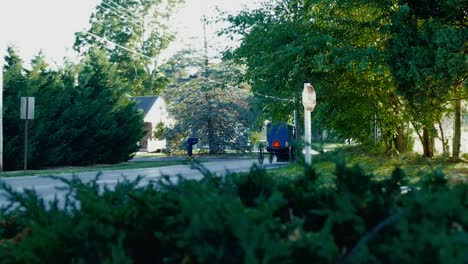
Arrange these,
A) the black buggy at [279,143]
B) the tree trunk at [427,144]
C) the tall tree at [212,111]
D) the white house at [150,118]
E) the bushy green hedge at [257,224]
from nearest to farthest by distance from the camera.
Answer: the bushy green hedge at [257,224] → the tree trunk at [427,144] → the black buggy at [279,143] → the tall tree at [212,111] → the white house at [150,118]

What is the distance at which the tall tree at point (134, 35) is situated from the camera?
59.4 metres

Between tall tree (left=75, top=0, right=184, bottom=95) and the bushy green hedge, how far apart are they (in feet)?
184

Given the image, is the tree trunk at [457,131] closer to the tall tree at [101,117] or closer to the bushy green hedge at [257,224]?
the tall tree at [101,117]

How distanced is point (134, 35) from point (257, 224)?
198ft

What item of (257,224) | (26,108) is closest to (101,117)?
(26,108)

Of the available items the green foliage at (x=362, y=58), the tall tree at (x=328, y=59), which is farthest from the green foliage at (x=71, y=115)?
the tall tree at (x=328, y=59)

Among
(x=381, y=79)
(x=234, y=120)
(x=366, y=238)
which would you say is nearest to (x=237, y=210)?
(x=366, y=238)

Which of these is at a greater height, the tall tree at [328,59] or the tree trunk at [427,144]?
the tall tree at [328,59]

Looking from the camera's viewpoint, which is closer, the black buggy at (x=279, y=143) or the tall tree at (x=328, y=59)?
the tall tree at (x=328, y=59)

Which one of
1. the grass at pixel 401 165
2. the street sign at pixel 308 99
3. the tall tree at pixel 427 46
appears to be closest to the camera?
the grass at pixel 401 165

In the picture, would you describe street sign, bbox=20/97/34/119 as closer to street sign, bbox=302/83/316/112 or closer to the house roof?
street sign, bbox=302/83/316/112

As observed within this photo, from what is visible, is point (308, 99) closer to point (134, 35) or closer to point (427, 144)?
point (427, 144)

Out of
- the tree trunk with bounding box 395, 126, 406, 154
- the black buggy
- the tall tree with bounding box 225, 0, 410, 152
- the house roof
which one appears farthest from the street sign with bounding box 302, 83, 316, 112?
the house roof

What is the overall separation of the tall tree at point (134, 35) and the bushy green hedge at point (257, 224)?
56.1 meters
